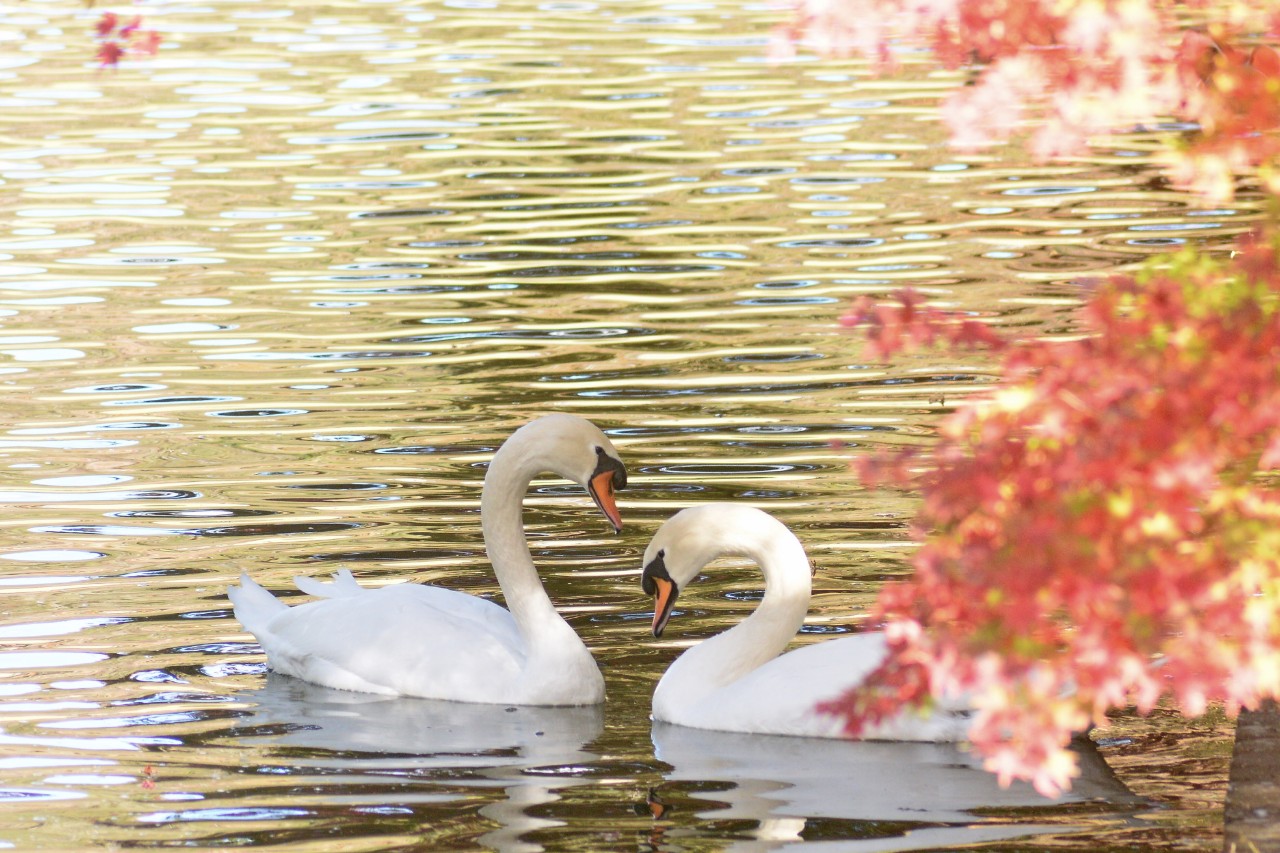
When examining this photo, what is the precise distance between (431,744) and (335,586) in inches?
51.8

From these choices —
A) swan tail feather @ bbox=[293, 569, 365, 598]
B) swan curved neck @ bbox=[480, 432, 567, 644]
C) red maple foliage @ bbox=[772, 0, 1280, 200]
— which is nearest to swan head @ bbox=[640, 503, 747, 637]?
swan curved neck @ bbox=[480, 432, 567, 644]

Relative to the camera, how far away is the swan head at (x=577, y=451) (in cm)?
820

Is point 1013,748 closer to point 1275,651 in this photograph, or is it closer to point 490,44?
point 1275,651

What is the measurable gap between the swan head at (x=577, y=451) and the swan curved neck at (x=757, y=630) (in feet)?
2.01

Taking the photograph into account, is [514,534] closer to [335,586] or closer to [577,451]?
[577,451]

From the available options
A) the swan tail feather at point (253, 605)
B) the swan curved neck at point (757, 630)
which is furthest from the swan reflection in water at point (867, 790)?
the swan tail feather at point (253, 605)

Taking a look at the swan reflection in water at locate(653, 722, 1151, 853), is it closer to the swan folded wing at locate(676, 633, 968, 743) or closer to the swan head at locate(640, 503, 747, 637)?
the swan folded wing at locate(676, 633, 968, 743)

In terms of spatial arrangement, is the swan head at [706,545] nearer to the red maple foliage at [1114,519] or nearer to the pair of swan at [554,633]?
the pair of swan at [554,633]

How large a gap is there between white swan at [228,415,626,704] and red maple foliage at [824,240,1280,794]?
3640mm

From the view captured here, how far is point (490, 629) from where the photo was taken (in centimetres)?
834

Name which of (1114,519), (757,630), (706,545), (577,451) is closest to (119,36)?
(577,451)

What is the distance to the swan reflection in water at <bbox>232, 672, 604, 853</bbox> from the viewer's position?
690 cm

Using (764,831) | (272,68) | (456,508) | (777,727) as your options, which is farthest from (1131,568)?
(272,68)

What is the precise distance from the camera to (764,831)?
6.52 m
